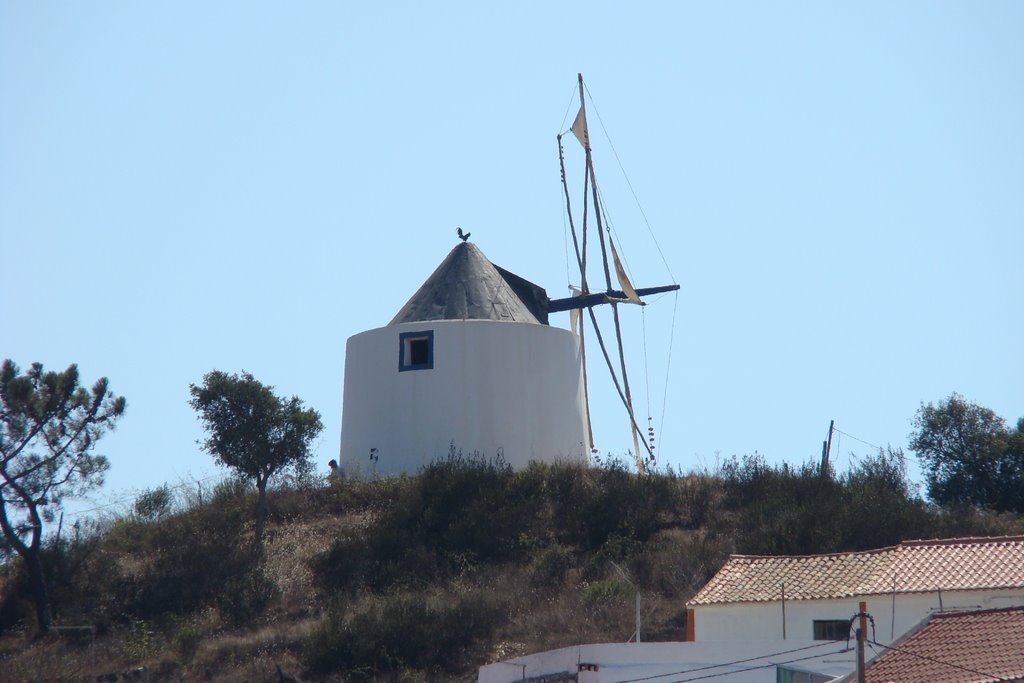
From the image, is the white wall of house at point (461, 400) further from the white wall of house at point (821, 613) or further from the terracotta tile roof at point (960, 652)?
the terracotta tile roof at point (960, 652)

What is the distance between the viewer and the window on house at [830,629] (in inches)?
748

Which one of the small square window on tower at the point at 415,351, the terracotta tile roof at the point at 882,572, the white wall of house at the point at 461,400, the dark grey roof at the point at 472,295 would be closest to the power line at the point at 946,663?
the terracotta tile roof at the point at 882,572

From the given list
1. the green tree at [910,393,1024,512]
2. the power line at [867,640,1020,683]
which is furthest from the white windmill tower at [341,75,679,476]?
the power line at [867,640,1020,683]

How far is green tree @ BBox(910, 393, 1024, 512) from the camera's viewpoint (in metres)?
29.7

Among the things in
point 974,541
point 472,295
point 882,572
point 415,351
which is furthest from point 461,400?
point 974,541

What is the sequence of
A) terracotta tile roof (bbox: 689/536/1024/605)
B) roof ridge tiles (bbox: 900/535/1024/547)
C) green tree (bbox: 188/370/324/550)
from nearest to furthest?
terracotta tile roof (bbox: 689/536/1024/605) < roof ridge tiles (bbox: 900/535/1024/547) < green tree (bbox: 188/370/324/550)

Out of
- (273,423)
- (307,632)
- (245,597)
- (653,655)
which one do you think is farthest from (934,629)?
(273,423)

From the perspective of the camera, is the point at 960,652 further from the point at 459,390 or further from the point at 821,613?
the point at 459,390

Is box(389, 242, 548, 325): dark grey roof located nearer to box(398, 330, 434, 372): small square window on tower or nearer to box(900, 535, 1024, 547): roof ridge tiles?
box(398, 330, 434, 372): small square window on tower

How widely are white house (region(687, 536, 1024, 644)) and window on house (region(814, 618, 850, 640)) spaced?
0.04ft

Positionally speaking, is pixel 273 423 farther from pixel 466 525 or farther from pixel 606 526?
pixel 606 526

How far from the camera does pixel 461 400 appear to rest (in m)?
28.9

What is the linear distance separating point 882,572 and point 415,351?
40.4 feet

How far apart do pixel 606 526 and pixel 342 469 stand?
5956 mm
